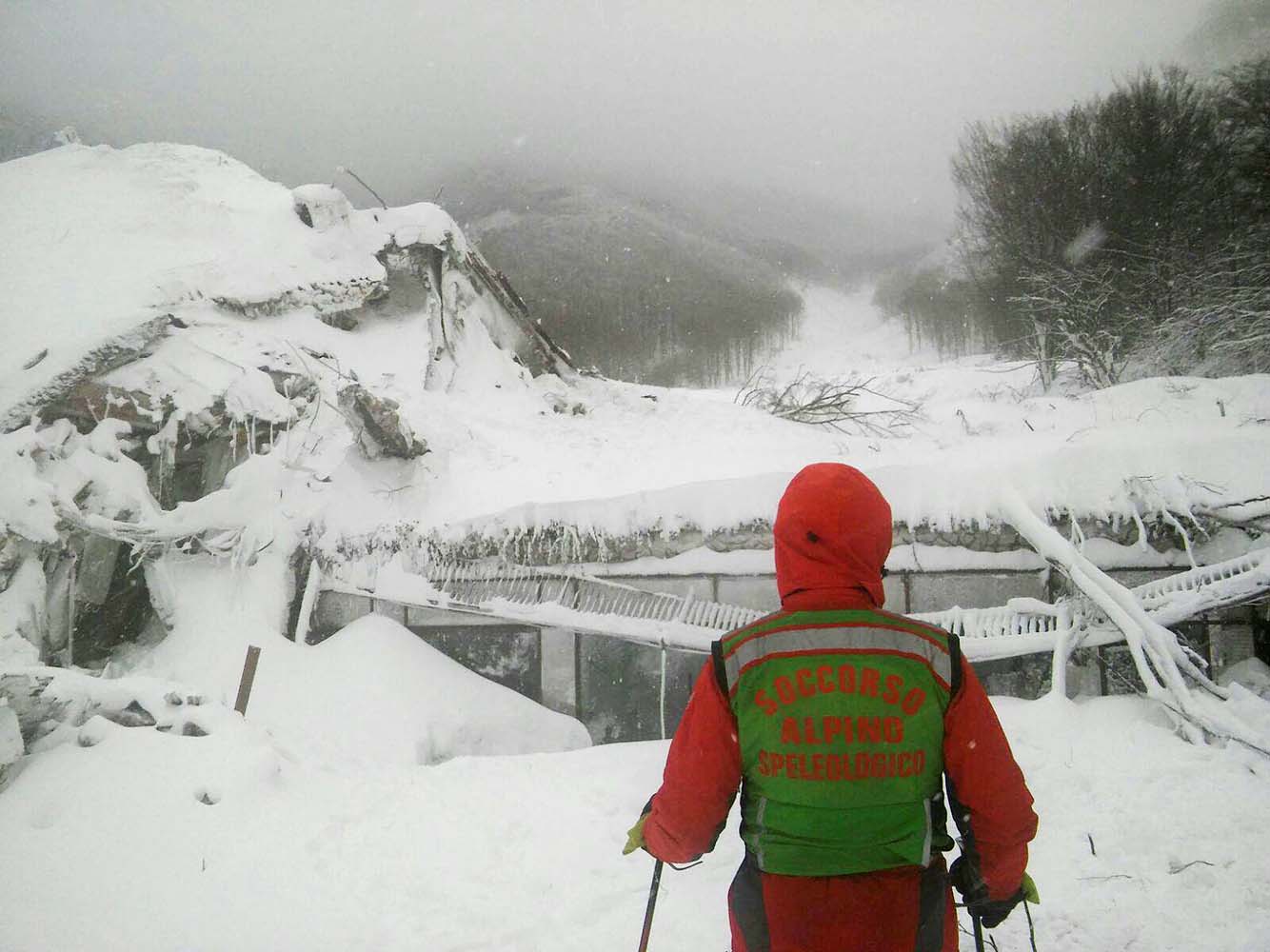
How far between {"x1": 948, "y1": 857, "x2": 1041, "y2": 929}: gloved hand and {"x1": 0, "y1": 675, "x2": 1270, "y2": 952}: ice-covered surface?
4.33ft

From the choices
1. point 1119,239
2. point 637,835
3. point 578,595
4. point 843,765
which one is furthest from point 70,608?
point 1119,239

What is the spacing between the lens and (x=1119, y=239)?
7.80 meters

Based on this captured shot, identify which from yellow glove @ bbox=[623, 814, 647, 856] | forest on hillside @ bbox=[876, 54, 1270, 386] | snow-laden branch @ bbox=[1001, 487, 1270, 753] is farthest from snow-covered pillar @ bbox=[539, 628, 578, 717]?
forest on hillside @ bbox=[876, 54, 1270, 386]

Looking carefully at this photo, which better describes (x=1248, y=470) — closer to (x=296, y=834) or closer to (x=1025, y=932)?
(x=1025, y=932)

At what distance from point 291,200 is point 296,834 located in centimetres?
743

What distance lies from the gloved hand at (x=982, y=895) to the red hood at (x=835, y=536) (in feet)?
2.03

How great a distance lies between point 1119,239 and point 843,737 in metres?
8.72

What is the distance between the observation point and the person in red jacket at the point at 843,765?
1365 mm

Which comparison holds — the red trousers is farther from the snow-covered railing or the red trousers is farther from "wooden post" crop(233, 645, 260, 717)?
"wooden post" crop(233, 645, 260, 717)

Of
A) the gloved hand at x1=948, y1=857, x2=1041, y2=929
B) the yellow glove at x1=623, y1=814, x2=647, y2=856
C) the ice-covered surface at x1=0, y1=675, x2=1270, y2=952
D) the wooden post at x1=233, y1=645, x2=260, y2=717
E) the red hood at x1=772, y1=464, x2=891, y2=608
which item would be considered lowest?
the ice-covered surface at x1=0, y1=675, x2=1270, y2=952

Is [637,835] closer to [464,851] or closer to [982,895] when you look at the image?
[982,895]

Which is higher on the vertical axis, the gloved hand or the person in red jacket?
the person in red jacket

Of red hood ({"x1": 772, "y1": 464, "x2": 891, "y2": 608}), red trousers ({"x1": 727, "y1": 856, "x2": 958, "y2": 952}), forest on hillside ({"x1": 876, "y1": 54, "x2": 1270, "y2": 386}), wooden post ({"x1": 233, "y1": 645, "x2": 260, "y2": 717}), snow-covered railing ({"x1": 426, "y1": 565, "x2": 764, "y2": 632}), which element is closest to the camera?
red trousers ({"x1": 727, "y1": 856, "x2": 958, "y2": 952})

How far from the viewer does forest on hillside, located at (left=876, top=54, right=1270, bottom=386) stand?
609 centimetres
